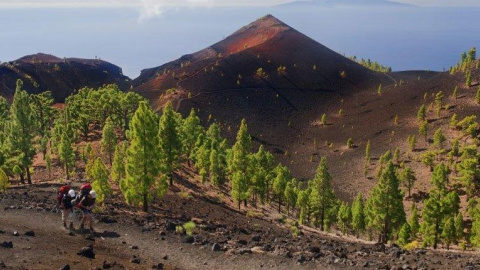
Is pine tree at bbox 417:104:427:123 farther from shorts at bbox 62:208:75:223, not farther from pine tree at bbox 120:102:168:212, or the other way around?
shorts at bbox 62:208:75:223

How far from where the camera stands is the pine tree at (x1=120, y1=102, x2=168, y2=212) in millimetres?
36562

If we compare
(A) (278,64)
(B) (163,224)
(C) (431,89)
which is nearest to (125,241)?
(B) (163,224)

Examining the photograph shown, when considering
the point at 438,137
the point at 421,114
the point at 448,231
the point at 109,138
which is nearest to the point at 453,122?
the point at 421,114

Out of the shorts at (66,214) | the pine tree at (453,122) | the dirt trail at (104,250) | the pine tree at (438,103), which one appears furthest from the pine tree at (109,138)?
the pine tree at (438,103)

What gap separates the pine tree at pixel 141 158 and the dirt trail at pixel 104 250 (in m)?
9.70

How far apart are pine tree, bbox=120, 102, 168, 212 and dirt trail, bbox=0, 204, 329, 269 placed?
970cm

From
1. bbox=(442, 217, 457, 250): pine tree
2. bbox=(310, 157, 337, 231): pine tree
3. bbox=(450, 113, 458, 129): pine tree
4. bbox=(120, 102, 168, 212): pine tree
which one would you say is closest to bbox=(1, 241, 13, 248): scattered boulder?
bbox=(120, 102, 168, 212): pine tree

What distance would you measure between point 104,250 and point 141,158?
15864 mm

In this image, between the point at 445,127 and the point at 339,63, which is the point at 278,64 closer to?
the point at 339,63

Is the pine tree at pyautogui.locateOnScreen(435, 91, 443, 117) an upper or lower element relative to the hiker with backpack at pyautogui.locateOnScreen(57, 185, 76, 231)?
upper

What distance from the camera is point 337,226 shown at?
8550cm

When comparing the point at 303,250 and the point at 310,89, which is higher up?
the point at 310,89

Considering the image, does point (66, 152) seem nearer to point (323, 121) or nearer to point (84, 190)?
point (84, 190)

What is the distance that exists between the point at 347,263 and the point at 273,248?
15.8ft
